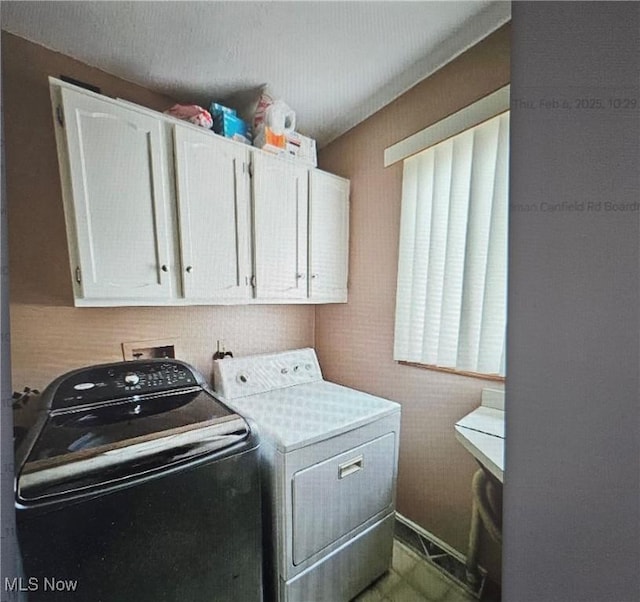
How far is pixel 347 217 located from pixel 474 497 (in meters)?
1.20

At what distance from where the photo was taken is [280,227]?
4.02 ft

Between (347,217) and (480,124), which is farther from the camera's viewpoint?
(347,217)

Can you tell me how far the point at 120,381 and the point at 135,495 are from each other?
369 millimetres

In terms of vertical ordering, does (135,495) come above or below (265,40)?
below

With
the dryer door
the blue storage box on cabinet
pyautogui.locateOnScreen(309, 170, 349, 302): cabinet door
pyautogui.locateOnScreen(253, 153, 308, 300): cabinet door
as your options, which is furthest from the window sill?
the blue storage box on cabinet

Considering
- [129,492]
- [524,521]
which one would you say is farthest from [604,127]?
[129,492]

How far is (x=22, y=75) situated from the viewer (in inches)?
25.5

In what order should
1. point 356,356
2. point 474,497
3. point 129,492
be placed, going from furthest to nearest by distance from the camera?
point 356,356
point 474,497
point 129,492

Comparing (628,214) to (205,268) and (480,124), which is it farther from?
(205,268)

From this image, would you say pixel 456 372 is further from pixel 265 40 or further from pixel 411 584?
pixel 265 40

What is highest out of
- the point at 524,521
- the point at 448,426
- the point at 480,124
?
the point at 480,124

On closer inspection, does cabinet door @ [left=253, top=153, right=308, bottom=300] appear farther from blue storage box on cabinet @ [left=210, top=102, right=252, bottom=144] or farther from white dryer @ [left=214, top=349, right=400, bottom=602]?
white dryer @ [left=214, top=349, right=400, bottom=602]

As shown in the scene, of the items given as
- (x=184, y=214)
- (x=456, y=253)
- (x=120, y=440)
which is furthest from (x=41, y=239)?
(x=456, y=253)

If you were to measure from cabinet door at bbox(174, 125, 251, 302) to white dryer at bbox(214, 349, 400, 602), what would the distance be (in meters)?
0.37
